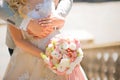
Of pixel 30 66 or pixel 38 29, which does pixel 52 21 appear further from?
pixel 30 66

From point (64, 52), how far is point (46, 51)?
0.08 m

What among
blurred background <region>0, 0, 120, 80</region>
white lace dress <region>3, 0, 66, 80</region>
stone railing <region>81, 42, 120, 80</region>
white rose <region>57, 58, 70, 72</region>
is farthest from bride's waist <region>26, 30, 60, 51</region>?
stone railing <region>81, 42, 120, 80</region>

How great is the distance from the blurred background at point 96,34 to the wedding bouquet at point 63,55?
0.84m

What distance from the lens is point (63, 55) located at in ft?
2.78

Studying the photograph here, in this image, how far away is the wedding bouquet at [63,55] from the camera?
0.84 metres

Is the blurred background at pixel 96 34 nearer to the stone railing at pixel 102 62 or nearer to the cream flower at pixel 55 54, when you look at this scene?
the stone railing at pixel 102 62

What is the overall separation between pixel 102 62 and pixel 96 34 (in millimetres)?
379

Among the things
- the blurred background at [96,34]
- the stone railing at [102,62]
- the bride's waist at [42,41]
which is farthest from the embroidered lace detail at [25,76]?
the stone railing at [102,62]

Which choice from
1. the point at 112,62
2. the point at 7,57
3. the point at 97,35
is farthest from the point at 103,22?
the point at 7,57

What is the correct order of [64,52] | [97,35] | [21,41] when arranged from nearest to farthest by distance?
[64,52] → [21,41] → [97,35]

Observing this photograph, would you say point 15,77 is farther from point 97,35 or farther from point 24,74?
point 97,35

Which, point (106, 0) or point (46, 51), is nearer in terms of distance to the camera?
point (46, 51)

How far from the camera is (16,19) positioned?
88 cm

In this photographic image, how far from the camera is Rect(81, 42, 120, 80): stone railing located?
1833 millimetres
